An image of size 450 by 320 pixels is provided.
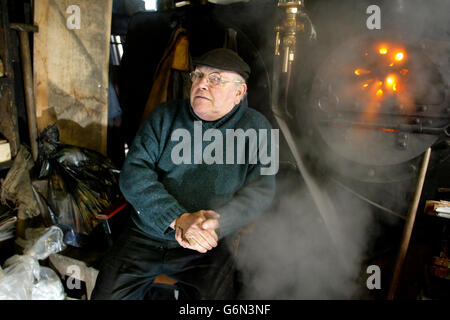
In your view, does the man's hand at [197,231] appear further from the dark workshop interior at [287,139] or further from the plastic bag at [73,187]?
the plastic bag at [73,187]

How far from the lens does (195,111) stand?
215 cm

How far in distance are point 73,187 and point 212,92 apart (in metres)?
1.58

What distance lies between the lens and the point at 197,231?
1824 millimetres

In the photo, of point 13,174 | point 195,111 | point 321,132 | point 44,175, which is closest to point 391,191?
point 321,132

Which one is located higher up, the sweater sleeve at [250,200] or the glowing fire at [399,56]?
the glowing fire at [399,56]

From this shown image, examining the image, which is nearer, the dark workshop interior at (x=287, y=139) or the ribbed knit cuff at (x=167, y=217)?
the ribbed knit cuff at (x=167, y=217)

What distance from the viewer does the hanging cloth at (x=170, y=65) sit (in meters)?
2.94

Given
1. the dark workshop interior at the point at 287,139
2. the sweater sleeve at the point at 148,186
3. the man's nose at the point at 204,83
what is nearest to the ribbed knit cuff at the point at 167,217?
the sweater sleeve at the point at 148,186

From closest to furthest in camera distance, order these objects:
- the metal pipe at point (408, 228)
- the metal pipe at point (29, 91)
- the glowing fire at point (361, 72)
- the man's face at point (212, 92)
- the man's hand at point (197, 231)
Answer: the man's hand at point (197, 231), the man's face at point (212, 92), the metal pipe at point (408, 228), the glowing fire at point (361, 72), the metal pipe at point (29, 91)

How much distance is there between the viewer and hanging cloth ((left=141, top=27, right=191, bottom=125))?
2943 mm

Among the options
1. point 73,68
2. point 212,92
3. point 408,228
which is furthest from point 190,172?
point 73,68

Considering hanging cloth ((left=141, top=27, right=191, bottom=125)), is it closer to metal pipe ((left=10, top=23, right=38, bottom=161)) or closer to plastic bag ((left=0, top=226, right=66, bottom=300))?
metal pipe ((left=10, top=23, right=38, bottom=161))

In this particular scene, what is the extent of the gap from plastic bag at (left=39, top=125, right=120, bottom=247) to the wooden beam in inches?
19.1

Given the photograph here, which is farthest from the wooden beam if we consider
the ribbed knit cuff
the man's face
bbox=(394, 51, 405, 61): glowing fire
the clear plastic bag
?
bbox=(394, 51, 405, 61): glowing fire
